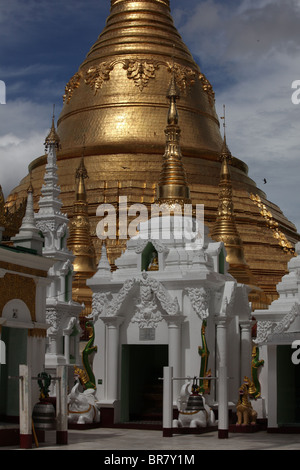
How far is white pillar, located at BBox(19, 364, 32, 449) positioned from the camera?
584 inches

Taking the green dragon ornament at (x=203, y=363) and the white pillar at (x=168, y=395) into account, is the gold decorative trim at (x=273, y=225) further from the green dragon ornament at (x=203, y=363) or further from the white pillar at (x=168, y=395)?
the white pillar at (x=168, y=395)

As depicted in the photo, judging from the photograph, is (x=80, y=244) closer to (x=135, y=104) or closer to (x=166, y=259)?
(x=135, y=104)

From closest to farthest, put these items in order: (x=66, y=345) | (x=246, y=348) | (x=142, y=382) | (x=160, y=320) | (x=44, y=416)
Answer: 1. (x=44, y=416)
2. (x=160, y=320)
3. (x=142, y=382)
4. (x=246, y=348)
5. (x=66, y=345)

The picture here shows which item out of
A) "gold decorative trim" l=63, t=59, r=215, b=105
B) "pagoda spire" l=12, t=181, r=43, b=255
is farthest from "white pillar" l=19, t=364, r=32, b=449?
"gold decorative trim" l=63, t=59, r=215, b=105

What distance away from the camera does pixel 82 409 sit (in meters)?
20.3

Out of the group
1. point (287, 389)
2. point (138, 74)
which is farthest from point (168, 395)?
point (138, 74)

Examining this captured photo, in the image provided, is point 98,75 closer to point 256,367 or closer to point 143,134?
point 143,134

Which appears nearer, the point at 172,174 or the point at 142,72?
the point at 172,174

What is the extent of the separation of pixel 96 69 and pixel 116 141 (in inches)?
146

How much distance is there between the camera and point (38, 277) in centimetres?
1680

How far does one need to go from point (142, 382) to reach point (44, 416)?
21.9 ft

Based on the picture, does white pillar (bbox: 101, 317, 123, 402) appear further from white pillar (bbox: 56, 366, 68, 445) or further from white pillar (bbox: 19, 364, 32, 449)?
white pillar (bbox: 19, 364, 32, 449)

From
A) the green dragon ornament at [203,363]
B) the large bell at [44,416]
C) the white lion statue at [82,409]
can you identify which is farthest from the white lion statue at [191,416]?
the large bell at [44,416]
